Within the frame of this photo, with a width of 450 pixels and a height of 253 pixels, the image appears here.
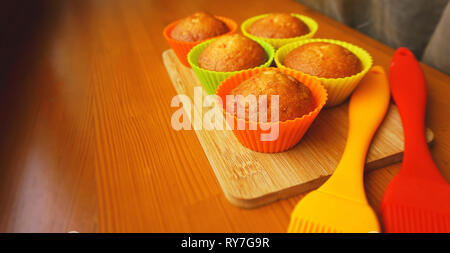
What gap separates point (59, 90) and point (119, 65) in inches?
8.8

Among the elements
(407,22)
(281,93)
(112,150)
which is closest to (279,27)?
(281,93)

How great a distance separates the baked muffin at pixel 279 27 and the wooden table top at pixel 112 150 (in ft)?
0.90

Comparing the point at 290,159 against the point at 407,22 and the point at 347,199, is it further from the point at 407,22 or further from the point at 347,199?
the point at 407,22

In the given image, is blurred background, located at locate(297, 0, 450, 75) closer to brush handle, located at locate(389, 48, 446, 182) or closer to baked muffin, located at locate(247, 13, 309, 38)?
brush handle, located at locate(389, 48, 446, 182)

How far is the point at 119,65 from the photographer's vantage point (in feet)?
3.64

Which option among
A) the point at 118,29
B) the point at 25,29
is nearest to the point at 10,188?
the point at 118,29

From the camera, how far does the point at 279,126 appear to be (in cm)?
58

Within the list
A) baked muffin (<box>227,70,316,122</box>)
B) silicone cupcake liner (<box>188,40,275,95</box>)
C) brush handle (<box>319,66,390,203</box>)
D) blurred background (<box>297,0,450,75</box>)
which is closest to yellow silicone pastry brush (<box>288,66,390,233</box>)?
brush handle (<box>319,66,390,203</box>)

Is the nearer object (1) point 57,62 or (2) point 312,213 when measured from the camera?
(2) point 312,213

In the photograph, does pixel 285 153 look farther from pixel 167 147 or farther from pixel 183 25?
A: pixel 183 25

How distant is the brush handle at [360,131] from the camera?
535 mm

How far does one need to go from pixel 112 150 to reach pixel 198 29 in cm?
54

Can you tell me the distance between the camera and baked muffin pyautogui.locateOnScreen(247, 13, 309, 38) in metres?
1.00

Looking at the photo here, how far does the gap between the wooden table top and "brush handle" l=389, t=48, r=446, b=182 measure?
0.05m
